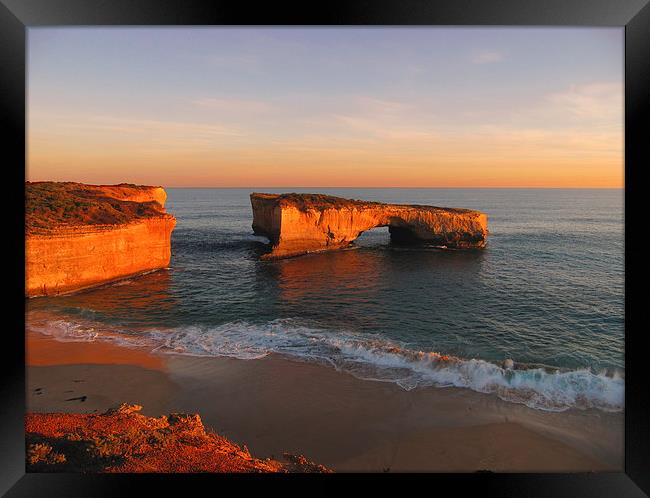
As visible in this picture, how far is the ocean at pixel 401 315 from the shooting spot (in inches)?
288

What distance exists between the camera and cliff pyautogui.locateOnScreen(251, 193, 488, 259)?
18.9 meters

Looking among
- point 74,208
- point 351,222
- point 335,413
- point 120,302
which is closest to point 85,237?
point 74,208

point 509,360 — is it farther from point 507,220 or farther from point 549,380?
point 507,220

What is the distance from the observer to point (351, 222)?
20016 mm

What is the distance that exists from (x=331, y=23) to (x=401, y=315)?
303 inches

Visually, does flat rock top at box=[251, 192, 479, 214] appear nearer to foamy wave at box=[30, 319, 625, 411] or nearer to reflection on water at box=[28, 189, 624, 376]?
reflection on water at box=[28, 189, 624, 376]

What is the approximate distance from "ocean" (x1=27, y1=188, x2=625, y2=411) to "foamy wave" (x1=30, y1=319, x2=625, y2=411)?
32mm

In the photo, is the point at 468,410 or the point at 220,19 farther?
the point at 468,410

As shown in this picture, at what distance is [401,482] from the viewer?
13.7 feet

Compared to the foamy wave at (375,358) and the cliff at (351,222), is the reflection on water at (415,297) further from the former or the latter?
the cliff at (351,222)

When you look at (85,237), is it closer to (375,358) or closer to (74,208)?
(74,208)

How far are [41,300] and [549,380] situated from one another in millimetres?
11668

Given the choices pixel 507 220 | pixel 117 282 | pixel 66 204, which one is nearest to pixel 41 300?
pixel 117 282

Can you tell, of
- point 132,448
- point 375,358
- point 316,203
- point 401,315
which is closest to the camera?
point 132,448
